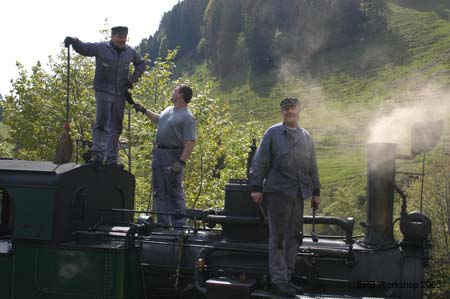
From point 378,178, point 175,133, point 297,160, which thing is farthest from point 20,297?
point 378,178

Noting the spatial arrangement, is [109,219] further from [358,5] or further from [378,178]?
[358,5]

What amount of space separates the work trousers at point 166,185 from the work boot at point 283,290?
84.9 inches

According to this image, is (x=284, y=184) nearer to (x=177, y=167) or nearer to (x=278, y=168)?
(x=278, y=168)

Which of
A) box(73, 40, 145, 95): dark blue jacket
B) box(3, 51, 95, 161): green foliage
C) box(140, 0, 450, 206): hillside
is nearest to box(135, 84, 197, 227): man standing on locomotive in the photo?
box(73, 40, 145, 95): dark blue jacket

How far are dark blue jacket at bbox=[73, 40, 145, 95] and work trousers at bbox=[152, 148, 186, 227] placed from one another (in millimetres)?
978

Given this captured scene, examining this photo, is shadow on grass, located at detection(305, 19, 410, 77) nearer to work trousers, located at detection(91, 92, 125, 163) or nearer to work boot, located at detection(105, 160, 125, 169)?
work trousers, located at detection(91, 92, 125, 163)

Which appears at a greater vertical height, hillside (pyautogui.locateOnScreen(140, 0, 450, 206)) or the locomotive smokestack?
hillside (pyautogui.locateOnScreen(140, 0, 450, 206))

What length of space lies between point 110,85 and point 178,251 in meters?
2.40

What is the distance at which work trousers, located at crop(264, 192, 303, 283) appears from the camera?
5.26m

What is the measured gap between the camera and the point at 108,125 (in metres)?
7.22

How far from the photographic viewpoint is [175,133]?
22.9 feet

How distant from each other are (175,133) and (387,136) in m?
2.52

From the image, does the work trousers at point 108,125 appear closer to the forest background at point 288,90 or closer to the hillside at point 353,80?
the forest background at point 288,90

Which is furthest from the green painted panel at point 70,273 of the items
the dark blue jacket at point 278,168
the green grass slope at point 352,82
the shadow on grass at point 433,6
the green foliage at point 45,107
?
the shadow on grass at point 433,6
